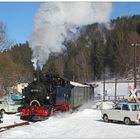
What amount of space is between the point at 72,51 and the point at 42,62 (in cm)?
10357

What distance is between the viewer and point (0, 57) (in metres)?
73.8

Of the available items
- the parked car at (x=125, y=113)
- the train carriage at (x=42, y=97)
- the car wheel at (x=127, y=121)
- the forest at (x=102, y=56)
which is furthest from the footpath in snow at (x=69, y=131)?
the forest at (x=102, y=56)

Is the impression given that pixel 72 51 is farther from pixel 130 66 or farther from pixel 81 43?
pixel 130 66

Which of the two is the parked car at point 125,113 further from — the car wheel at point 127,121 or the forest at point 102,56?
the forest at point 102,56

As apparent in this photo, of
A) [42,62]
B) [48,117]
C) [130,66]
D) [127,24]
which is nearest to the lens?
A: [48,117]

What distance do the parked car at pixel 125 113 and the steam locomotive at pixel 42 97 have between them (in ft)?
15.5

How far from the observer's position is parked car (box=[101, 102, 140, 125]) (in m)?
23.5

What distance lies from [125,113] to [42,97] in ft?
22.8

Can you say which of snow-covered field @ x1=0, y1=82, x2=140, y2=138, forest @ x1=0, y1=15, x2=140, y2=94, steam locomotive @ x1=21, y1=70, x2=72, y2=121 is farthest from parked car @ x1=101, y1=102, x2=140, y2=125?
forest @ x1=0, y1=15, x2=140, y2=94

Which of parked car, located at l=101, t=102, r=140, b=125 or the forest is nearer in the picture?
parked car, located at l=101, t=102, r=140, b=125

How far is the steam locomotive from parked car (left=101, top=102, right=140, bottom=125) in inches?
186

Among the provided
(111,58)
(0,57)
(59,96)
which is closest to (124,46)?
(111,58)

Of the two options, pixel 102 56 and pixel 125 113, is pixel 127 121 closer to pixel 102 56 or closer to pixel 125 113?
pixel 125 113

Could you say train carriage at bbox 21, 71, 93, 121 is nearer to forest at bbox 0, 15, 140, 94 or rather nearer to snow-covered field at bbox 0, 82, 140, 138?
snow-covered field at bbox 0, 82, 140, 138
